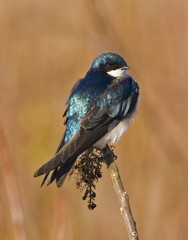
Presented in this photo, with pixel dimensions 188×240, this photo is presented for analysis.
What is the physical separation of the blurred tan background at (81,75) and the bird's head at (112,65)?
10.0 inches

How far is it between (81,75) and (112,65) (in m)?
1.18

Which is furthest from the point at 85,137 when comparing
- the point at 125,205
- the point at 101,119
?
the point at 125,205

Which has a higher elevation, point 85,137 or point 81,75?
point 81,75

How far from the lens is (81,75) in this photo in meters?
3.92

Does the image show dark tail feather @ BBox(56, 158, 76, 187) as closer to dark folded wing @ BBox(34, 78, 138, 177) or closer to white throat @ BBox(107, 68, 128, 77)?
dark folded wing @ BBox(34, 78, 138, 177)

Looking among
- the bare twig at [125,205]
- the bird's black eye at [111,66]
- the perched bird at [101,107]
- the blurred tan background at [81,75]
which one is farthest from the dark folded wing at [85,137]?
the blurred tan background at [81,75]

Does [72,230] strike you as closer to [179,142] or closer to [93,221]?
[93,221]

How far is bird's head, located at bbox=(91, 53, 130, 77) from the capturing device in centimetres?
273

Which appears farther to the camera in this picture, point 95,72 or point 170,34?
point 170,34

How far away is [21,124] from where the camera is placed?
334cm

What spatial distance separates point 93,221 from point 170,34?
128 cm

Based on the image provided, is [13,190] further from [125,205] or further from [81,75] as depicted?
[81,75]

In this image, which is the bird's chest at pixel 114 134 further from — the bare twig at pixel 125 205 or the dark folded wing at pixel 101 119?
the bare twig at pixel 125 205

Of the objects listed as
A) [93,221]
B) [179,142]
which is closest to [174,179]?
[179,142]
